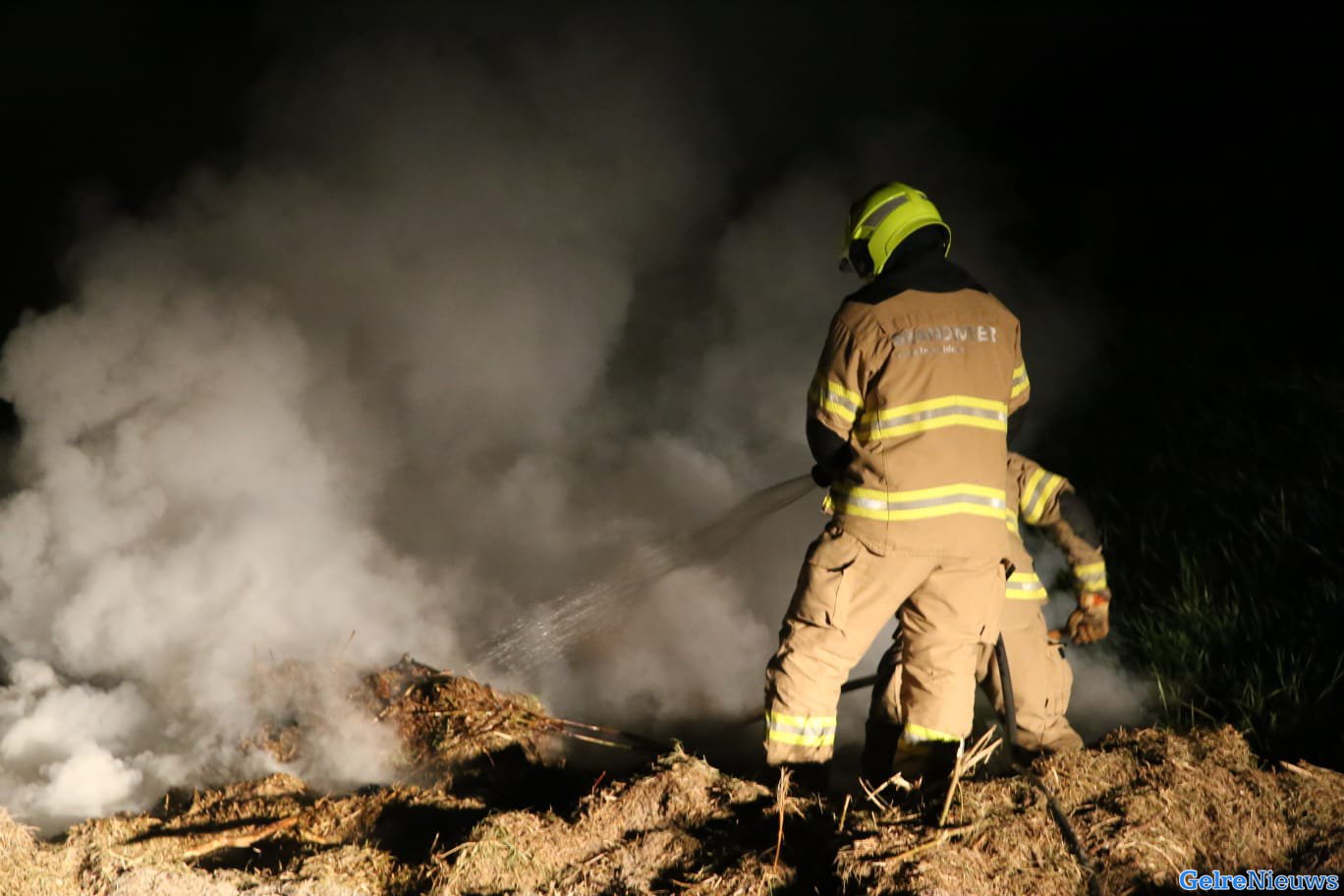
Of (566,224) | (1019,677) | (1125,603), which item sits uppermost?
(566,224)

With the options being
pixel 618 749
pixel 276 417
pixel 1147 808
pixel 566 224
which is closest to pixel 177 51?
pixel 566 224

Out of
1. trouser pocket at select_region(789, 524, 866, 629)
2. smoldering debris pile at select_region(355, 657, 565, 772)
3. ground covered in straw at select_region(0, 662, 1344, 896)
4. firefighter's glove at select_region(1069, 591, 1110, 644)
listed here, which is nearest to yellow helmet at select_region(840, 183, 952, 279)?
trouser pocket at select_region(789, 524, 866, 629)

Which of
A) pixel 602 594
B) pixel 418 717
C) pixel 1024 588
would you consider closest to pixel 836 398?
pixel 1024 588

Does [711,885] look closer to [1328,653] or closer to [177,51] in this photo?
[1328,653]

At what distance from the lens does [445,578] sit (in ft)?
17.6

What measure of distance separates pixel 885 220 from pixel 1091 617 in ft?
5.49

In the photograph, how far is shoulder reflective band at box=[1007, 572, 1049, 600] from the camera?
3.46 meters

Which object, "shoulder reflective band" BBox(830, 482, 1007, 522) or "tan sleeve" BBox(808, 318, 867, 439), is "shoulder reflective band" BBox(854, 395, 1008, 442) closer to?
"tan sleeve" BBox(808, 318, 867, 439)

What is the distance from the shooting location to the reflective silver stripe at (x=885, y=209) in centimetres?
309

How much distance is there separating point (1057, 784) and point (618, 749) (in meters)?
2.16

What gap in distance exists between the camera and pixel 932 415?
9.77 ft

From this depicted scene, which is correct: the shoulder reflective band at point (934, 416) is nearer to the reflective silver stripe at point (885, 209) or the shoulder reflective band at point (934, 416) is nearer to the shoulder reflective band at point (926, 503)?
the shoulder reflective band at point (926, 503)

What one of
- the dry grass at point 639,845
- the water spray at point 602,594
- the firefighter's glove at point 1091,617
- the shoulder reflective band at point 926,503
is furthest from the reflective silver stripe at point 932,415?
the water spray at point 602,594

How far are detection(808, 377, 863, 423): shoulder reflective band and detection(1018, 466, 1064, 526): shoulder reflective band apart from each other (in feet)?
2.78
